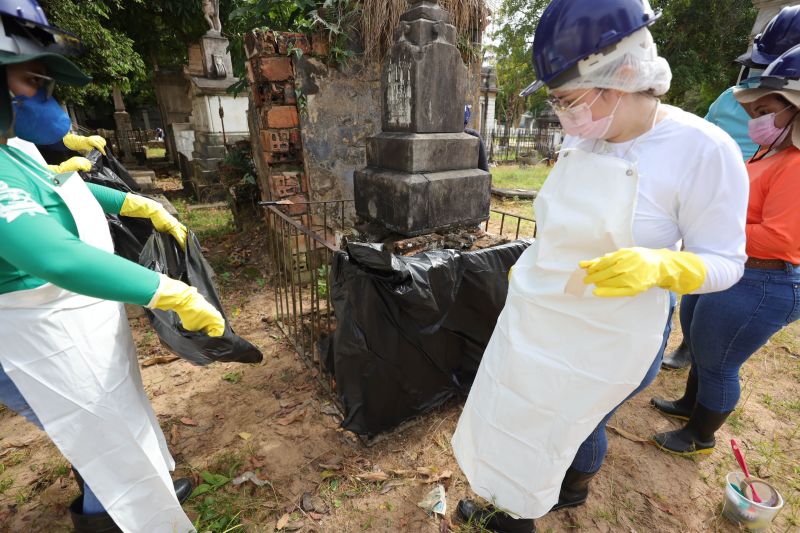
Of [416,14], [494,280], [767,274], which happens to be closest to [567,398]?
[494,280]

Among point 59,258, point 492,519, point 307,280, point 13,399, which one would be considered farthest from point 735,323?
point 307,280

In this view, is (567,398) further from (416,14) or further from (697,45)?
(697,45)

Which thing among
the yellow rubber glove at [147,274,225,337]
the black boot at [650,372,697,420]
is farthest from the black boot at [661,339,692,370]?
the yellow rubber glove at [147,274,225,337]

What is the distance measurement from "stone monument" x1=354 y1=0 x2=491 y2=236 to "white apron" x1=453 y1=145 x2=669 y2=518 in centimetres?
150

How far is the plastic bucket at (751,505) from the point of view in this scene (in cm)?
179

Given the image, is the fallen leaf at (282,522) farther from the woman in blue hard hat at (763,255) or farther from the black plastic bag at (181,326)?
the woman in blue hard hat at (763,255)

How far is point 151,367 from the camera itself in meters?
3.10

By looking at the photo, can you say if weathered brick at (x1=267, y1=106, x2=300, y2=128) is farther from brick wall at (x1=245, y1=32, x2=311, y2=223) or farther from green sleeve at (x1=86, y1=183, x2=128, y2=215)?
green sleeve at (x1=86, y1=183, x2=128, y2=215)

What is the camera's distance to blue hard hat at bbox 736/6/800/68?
1804 millimetres

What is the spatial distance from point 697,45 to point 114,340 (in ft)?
66.8

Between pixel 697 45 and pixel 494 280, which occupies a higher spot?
pixel 697 45

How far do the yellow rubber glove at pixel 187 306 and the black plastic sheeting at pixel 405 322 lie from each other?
674 mm

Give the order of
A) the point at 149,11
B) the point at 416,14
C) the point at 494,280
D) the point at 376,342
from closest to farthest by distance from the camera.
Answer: the point at 376,342 < the point at 494,280 < the point at 416,14 < the point at 149,11

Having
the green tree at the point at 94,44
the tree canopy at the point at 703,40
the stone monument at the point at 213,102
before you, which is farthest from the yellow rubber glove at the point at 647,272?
the tree canopy at the point at 703,40
